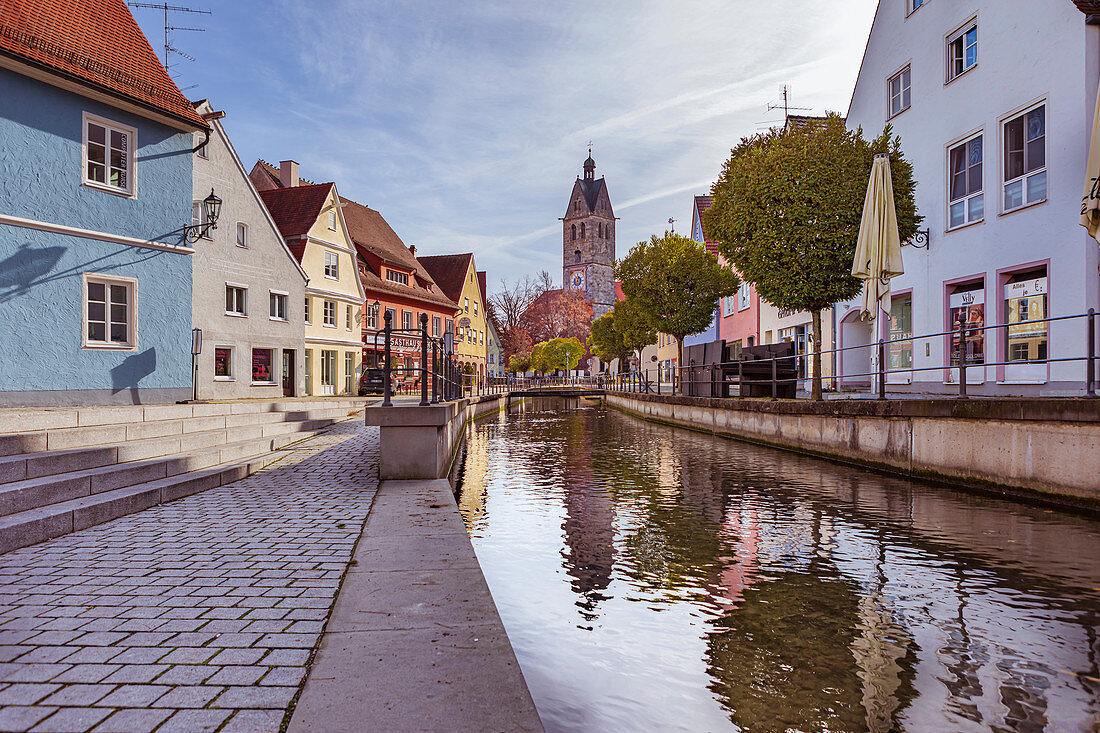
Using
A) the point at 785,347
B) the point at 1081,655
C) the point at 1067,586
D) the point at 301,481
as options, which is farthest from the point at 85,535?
the point at 785,347

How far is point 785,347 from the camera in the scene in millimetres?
16672

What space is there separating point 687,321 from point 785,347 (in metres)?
11.2

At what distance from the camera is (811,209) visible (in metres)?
13.9

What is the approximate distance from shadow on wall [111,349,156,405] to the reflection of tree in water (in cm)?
1367

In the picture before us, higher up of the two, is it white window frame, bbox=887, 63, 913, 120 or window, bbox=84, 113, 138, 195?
white window frame, bbox=887, 63, 913, 120

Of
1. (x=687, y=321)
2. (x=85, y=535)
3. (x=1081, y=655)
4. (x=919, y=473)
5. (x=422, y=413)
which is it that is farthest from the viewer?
(x=687, y=321)

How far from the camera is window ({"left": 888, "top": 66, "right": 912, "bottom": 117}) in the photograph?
1956 centimetres

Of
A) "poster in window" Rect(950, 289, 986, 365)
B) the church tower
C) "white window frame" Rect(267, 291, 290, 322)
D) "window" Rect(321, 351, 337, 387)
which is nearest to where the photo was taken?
"poster in window" Rect(950, 289, 986, 365)

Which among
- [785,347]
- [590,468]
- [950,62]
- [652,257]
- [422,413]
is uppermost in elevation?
[950,62]

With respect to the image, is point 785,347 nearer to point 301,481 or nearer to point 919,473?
point 919,473

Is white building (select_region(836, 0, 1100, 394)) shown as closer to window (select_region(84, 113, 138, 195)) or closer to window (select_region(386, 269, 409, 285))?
window (select_region(84, 113, 138, 195))

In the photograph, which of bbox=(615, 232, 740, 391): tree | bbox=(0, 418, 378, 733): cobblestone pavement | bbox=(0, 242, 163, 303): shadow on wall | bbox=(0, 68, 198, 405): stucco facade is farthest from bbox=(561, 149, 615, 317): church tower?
bbox=(0, 418, 378, 733): cobblestone pavement

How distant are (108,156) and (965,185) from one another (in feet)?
64.8

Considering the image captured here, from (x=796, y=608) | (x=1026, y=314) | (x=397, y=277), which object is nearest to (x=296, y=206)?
(x=397, y=277)
